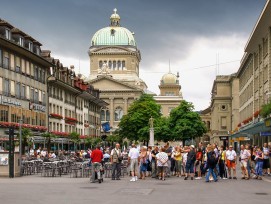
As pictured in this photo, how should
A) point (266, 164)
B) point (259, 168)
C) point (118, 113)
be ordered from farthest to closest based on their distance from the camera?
point (118, 113) → point (266, 164) → point (259, 168)

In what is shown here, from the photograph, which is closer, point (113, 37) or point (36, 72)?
point (36, 72)

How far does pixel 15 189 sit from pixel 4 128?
106ft

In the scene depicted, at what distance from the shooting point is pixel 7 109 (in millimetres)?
56906

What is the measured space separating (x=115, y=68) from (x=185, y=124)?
259ft

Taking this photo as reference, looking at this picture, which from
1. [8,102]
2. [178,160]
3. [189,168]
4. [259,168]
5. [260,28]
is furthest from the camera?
[260,28]

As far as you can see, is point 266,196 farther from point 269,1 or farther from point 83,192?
point 269,1

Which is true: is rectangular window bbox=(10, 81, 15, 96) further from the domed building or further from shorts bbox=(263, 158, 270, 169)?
the domed building

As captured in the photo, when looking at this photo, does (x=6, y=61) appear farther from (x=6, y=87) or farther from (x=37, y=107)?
(x=37, y=107)

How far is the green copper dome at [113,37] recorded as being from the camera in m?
189

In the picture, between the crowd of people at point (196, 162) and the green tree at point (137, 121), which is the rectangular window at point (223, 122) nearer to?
the green tree at point (137, 121)

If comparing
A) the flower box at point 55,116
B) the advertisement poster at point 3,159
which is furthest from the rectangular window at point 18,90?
the advertisement poster at point 3,159

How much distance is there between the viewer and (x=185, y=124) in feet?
356

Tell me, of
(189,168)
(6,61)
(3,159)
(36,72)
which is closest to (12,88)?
(6,61)

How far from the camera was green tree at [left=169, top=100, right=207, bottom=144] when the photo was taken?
10856cm
